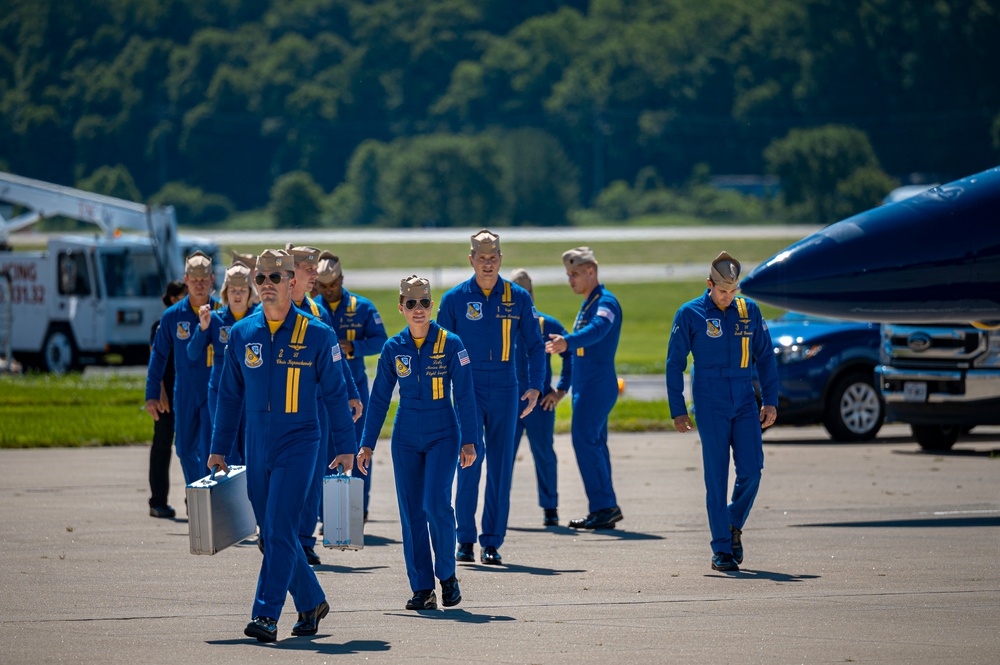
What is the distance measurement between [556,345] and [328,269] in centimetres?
176

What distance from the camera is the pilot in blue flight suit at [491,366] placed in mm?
9500

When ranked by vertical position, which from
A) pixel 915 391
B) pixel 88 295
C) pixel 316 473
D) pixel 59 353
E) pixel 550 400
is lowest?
pixel 316 473

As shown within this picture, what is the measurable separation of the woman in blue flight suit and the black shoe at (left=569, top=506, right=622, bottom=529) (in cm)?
300

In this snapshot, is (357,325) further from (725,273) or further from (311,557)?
(725,273)

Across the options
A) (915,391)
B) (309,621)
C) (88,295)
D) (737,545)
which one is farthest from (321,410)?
(88,295)

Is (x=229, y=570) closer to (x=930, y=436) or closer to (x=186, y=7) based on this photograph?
(x=930, y=436)

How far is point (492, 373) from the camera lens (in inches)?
376

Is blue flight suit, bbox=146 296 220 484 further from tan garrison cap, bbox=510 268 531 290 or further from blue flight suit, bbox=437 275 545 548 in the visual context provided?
tan garrison cap, bbox=510 268 531 290

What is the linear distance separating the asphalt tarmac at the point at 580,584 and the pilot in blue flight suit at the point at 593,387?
31cm

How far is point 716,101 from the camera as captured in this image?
111438 millimetres

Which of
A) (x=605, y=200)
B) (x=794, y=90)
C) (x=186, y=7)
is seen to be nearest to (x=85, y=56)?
(x=186, y=7)

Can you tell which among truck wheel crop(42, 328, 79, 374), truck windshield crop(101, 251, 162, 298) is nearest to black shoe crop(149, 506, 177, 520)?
truck windshield crop(101, 251, 162, 298)

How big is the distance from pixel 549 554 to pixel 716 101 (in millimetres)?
104729

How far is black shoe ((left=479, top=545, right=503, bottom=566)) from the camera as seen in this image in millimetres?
9392
